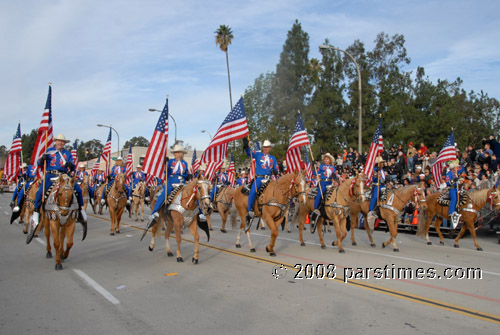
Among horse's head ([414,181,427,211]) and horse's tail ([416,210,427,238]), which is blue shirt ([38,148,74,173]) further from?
horse's tail ([416,210,427,238])

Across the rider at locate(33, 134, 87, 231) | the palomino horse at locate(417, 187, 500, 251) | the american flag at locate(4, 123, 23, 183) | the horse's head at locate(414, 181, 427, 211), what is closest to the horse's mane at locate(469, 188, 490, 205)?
the palomino horse at locate(417, 187, 500, 251)

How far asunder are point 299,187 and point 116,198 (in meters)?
7.79

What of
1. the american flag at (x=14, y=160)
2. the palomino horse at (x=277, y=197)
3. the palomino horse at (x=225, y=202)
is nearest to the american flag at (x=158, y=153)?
the palomino horse at (x=277, y=197)

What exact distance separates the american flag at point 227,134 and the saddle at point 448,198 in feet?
22.9

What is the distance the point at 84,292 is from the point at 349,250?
7406 millimetres

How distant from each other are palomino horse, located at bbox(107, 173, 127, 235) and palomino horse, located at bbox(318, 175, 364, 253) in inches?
305

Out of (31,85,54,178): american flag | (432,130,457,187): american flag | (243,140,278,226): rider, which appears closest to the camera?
(31,85,54,178): american flag

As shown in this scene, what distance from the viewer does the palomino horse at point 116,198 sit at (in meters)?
14.7

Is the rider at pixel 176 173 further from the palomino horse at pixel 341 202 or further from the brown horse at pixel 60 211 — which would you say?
the palomino horse at pixel 341 202

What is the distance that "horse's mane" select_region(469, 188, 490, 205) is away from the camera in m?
12.2

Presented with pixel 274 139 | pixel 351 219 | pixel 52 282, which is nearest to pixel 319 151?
pixel 274 139

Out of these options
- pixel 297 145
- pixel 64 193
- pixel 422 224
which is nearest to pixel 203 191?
pixel 64 193

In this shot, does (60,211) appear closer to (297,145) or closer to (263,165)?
(263,165)

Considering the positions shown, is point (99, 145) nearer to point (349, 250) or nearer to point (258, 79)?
point (258, 79)
